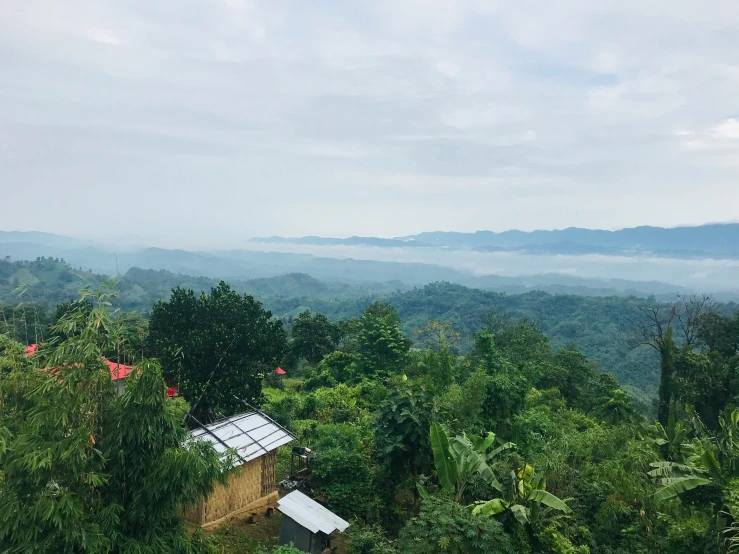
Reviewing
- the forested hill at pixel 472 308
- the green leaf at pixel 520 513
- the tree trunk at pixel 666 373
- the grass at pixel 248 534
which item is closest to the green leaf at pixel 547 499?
the green leaf at pixel 520 513

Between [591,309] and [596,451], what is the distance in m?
90.4

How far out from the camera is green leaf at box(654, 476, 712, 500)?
8.89 metres

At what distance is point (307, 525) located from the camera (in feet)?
31.5

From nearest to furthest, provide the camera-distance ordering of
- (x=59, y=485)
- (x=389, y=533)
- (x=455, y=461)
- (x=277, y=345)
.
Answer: (x=59, y=485)
(x=455, y=461)
(x=389, y=533)
(x=277, y=345)

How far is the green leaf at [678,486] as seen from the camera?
8891 millimetres

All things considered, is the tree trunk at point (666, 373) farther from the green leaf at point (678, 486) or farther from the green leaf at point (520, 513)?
the green leaf at point (520, 513)

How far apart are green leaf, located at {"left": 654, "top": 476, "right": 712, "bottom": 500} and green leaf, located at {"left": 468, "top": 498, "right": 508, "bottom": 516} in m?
2.94

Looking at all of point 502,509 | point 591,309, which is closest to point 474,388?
point 502,509

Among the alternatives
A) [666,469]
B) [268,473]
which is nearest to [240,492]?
[268,473]

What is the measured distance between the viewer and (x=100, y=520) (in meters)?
6.63

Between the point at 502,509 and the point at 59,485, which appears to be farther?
the point at 502,509

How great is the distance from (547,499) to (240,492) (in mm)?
6819

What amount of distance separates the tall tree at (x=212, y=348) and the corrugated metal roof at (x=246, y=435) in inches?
73.0

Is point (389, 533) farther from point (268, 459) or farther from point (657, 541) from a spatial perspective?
point (657, 541)
